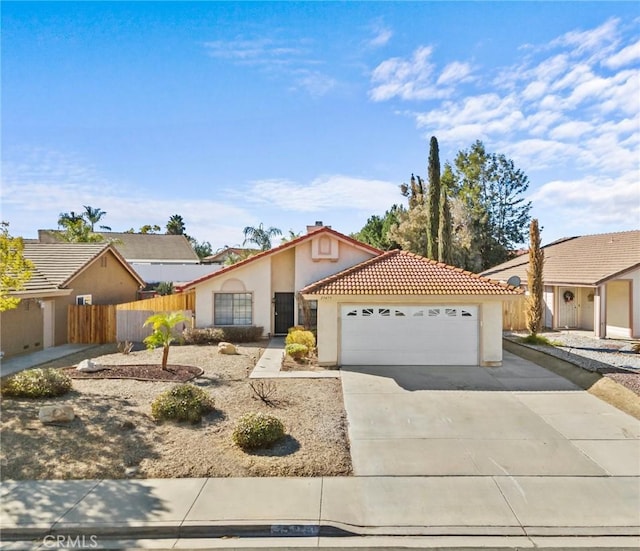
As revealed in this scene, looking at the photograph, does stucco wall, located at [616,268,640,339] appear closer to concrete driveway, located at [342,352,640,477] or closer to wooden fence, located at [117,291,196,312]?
concrete driveway, located at [342,352,640,477]

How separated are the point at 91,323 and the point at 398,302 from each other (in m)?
14.2

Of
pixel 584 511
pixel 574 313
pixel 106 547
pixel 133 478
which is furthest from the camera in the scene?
pixel 574 313

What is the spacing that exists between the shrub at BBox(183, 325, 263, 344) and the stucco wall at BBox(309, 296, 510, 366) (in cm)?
567

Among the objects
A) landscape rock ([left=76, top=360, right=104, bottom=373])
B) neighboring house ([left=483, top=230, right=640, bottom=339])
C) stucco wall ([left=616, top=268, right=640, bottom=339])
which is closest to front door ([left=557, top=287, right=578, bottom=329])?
neighboring house ([left=483, top=230, right=640, bottom=339])

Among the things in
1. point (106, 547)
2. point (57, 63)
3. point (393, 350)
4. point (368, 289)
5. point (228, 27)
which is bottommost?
point (106, 547)

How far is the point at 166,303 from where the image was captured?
19.4 meters

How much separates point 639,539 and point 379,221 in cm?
4310

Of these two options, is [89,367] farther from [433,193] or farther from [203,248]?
[203,248]

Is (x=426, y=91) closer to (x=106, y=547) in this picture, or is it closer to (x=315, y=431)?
(x=315, y=431)

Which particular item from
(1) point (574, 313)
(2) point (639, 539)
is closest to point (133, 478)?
(2) point (639, 539)

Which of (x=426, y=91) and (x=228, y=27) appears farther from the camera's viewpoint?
(x=426, y=91)

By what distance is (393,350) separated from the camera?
13781 millimetres

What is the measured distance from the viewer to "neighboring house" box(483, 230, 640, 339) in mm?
18656

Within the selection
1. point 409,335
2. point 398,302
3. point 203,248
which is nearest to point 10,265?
point 398,302
